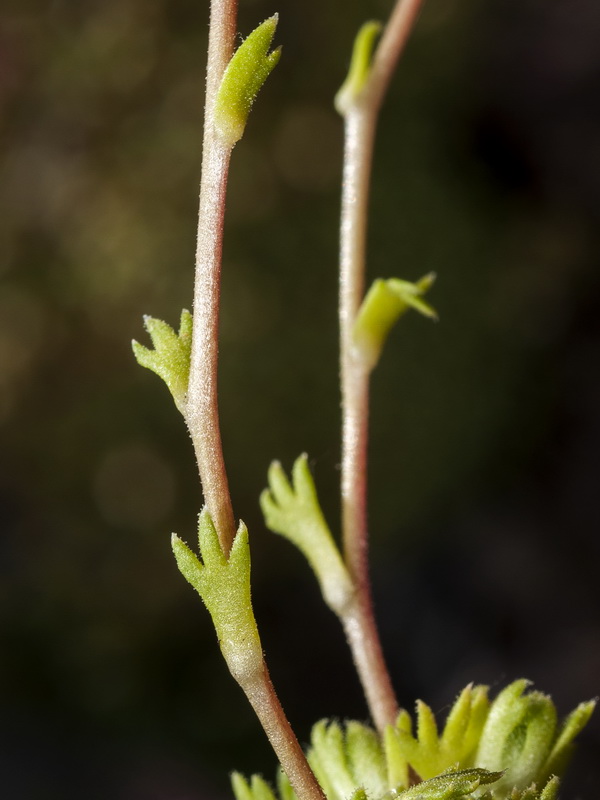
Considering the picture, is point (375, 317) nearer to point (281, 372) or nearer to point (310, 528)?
point (310, 528)

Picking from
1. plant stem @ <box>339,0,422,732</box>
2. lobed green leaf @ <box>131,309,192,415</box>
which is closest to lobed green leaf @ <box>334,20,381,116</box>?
plant stem @ <box>339,0,422,732</box>

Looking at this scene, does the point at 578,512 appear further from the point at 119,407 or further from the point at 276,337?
the point at 119,407

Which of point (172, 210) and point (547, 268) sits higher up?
point (172, 210)

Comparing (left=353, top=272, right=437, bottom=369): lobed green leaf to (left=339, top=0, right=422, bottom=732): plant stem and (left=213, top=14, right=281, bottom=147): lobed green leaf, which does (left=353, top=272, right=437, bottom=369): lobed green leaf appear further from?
(left=213, top=14, right=281, bottom=147): lobed green leaf

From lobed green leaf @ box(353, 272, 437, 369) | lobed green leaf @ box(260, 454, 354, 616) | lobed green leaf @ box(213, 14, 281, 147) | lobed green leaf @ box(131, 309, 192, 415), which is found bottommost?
lobed green leaf @ box(260, 454, 354, 616)

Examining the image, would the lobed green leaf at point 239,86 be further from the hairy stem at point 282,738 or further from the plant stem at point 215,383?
the hairy stem at point 282,738

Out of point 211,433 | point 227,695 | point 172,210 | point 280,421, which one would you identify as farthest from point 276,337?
point 211,433

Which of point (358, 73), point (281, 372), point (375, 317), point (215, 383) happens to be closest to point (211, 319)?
point (215, 383)

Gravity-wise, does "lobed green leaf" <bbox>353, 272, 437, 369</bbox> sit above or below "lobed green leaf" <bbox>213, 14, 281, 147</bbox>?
below
